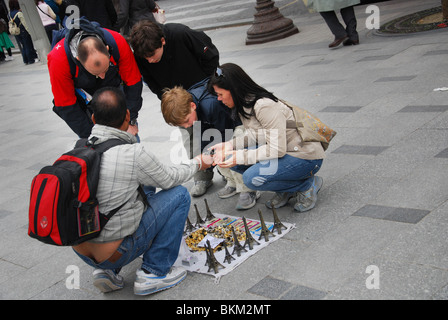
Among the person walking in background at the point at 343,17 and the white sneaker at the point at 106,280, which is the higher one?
the person walking in background at the point at 343,17

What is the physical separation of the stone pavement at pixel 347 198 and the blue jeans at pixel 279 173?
0.23 meters

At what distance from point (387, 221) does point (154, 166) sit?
137 cm

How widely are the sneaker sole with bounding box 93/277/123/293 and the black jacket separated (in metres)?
1.55

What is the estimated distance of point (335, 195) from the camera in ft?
11.8

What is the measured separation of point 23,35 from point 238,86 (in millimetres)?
12215

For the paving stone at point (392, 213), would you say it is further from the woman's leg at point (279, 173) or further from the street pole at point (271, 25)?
the street pole at point (271, 25)

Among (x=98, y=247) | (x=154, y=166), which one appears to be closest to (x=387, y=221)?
(x=154, y=166)

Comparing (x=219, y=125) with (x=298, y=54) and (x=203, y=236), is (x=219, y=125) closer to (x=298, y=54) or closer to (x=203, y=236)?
(x=203, y=236)

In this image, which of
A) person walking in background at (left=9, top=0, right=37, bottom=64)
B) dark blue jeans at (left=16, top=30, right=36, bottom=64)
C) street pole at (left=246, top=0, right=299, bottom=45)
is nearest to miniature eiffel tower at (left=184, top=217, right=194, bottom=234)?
street pole at (left=246, top=0, right=299, bottom=45)

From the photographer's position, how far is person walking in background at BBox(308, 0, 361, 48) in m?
7.46

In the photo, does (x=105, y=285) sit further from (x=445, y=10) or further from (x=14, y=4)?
(x=14, y=4)

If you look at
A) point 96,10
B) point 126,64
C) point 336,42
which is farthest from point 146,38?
point 336,42

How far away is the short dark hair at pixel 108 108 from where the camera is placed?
2.87 m

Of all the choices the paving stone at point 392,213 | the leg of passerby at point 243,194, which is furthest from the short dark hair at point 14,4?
the paving stone at point 392,213
